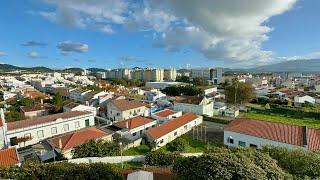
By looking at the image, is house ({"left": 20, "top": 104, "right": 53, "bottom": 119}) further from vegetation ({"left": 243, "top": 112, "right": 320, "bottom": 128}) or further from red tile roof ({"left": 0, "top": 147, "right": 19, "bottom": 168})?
vegetation ({"left": 243, "top": 112, "right": 320, "bottom": 128})

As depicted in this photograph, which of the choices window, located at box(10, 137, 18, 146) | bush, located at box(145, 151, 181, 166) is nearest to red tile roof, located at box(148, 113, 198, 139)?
bush, located at box(145, 151, 181, 166)

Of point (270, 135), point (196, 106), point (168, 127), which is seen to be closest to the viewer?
point (270, 135)

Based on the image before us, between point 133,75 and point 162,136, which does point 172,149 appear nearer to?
point 162,136

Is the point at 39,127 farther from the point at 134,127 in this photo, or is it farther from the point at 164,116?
the point at 164,116

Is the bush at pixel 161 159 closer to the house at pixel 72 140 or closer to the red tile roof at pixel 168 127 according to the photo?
the red tile roof at pixel 168 127

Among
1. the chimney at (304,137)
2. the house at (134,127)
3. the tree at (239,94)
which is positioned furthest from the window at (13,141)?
the tree at (239,94)

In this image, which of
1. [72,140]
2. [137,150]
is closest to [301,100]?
[137,150]

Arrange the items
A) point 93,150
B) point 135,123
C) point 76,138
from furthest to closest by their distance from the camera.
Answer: point 135,123 < point 76,138 < point 93,150
